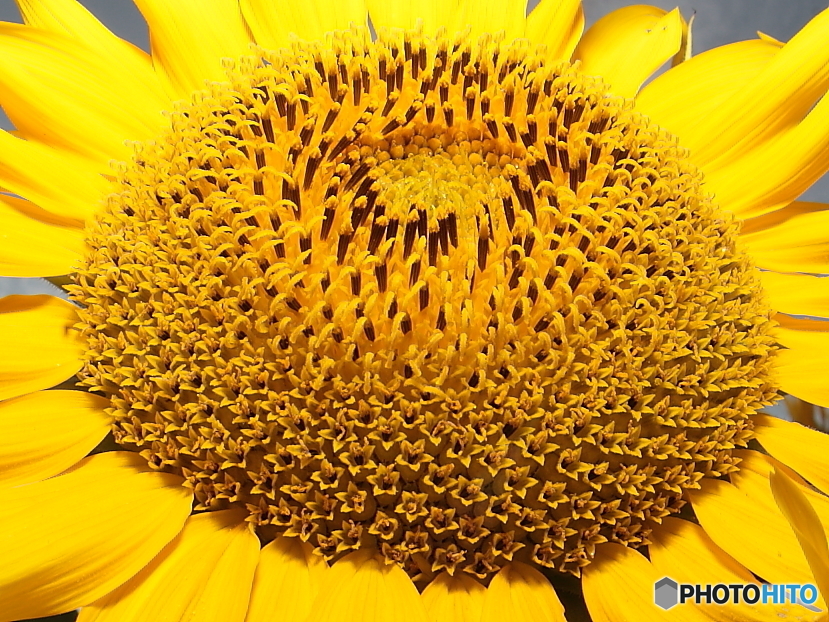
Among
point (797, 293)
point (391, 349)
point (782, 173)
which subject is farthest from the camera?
point (782, 173)

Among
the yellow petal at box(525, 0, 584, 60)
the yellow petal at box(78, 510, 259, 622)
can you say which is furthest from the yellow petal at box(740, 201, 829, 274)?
the yellow petal at box(78, 510, 259, 622)

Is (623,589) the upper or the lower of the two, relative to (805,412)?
lower

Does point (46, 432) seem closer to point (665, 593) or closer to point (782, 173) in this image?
point (665, 593)

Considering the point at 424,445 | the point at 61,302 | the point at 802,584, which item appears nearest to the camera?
the point at 424,445

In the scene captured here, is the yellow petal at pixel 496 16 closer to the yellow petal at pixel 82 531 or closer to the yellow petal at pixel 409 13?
the yellow petal at pixel 409 13

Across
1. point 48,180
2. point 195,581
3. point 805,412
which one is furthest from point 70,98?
point 805,412

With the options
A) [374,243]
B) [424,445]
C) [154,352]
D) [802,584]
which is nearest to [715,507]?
[802,584]

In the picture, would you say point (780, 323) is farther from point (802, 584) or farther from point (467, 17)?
point (467, 17)
